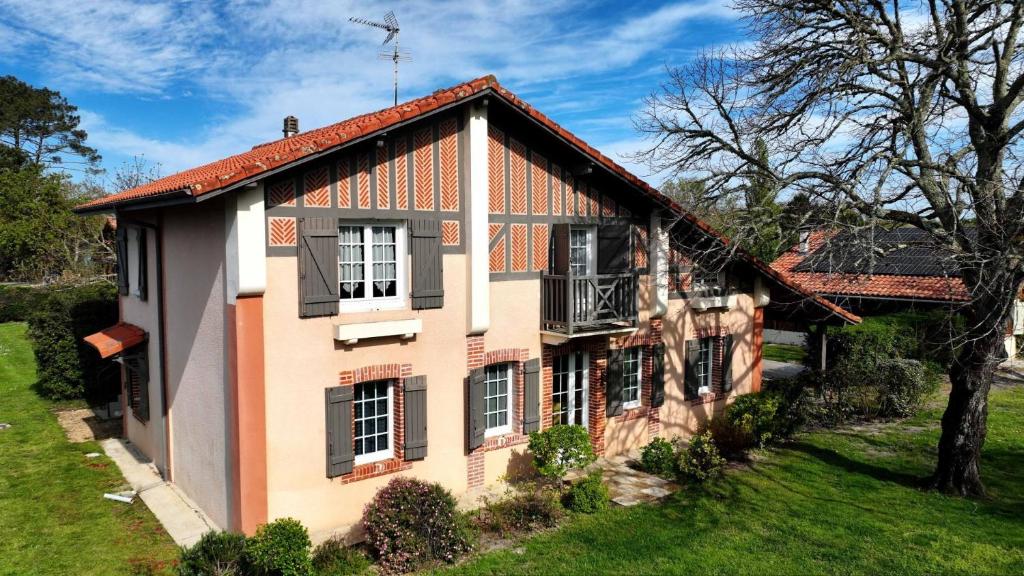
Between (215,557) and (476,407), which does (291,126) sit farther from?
(215,557)

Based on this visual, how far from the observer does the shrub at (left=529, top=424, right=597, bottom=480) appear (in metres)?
11.0

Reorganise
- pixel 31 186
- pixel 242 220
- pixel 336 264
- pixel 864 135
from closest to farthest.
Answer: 1. pixel 242 220
2. pixel 336 264
3. pixel 864 135
4. pixel 31 186

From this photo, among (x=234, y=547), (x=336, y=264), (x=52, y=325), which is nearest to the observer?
(x=234, y=547)

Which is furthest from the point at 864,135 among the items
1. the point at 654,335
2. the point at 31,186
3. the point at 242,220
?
the point at 31,186

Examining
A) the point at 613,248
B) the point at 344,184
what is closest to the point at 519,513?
the point at 613,248

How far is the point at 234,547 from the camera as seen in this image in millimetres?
7875

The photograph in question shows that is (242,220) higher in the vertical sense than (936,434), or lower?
higher

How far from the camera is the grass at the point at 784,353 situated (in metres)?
25.2

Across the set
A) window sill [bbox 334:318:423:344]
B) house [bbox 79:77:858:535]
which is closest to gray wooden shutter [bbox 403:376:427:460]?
house [bbox 79:77:858:535]

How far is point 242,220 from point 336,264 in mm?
1428

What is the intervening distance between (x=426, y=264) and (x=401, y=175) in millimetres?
1429

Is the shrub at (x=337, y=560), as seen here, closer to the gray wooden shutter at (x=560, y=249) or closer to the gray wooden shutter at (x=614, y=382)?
the gray wooden shutter at (x=560, y=249)

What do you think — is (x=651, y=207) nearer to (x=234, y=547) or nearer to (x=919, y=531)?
(x=919, y=531)

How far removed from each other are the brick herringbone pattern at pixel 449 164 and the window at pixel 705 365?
300 inches
